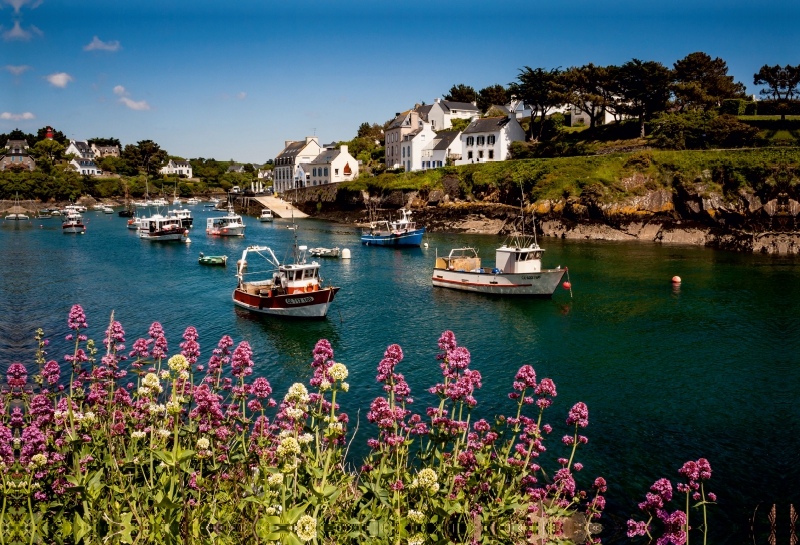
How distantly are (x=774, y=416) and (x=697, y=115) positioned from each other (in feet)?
216

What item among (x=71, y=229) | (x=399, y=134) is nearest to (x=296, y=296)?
(x=71, y=229)

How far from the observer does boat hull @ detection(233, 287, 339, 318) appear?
33000 mm

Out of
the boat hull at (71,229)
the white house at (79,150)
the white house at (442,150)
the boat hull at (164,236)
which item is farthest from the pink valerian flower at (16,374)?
the white house at (79,150)

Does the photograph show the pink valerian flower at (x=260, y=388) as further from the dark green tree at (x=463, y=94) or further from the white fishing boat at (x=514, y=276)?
the dark green tree at (x=463, y=94)

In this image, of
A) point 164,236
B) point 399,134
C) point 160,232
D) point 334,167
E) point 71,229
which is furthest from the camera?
point 334,167

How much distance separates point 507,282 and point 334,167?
269ft

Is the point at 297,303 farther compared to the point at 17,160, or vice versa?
the point at 17,160

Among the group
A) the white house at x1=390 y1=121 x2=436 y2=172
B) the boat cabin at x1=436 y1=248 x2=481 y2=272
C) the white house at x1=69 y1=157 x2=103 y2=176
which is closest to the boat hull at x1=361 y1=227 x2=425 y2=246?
the boat cabin at x1=436 y1=248 x2=481 y2=272

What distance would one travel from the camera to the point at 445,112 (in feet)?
370

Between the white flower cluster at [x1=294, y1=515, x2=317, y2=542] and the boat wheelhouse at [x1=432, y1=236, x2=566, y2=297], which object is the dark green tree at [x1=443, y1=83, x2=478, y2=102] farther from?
the white flower cluster at [x1=294, y1=515, x2=317, y2=542]

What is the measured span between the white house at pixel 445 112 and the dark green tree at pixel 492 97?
684 cm

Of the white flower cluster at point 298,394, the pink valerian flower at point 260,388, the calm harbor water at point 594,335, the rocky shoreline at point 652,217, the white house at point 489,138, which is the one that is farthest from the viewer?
the white house at point 489,138

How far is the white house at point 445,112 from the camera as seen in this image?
112375mm

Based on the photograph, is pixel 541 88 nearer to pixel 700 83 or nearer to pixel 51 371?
pixel 700 83
